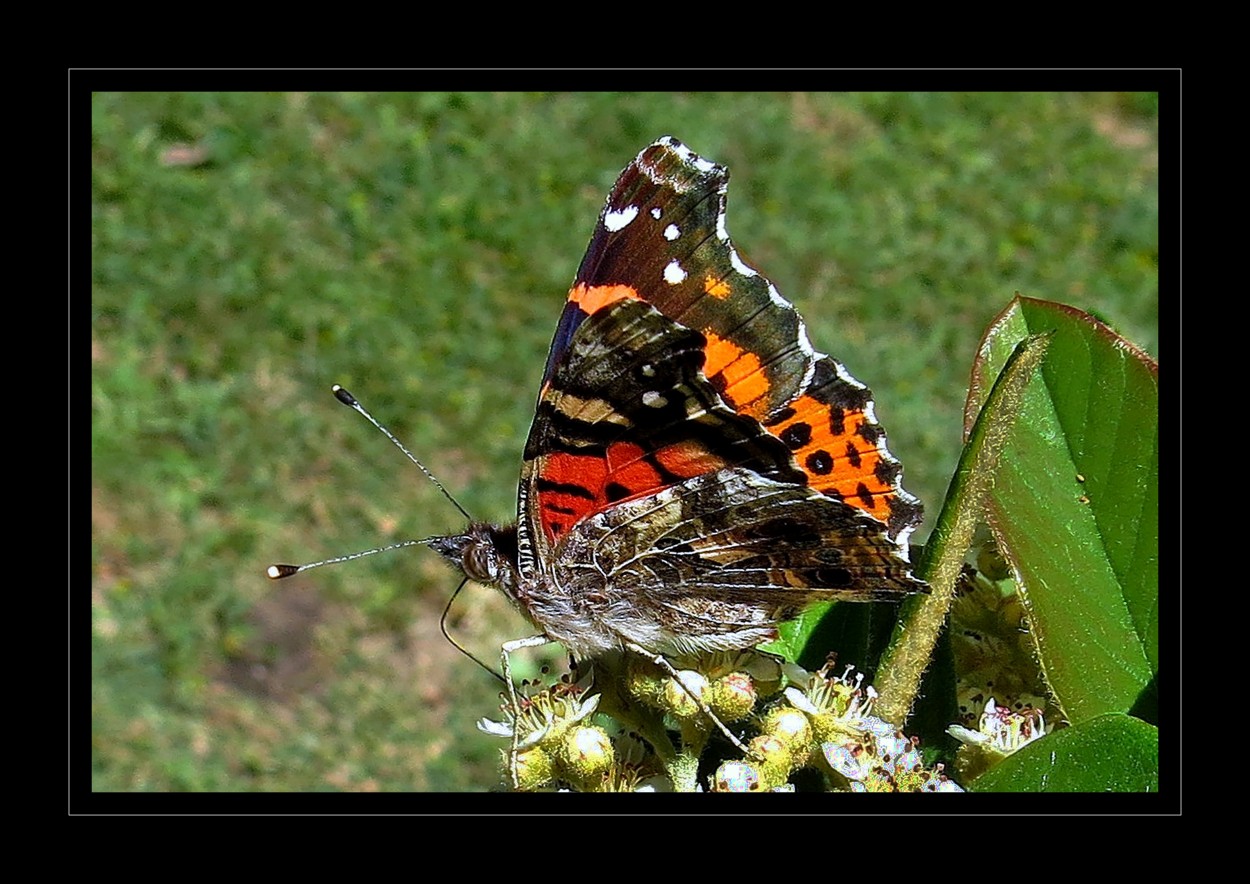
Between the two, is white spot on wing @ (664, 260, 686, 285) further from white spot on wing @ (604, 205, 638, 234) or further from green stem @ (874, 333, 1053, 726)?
green stem @ (874, 333, 1053, 726)

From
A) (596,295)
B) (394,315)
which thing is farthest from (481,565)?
(394,315)

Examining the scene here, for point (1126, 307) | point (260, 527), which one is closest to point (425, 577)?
point (260, 527)

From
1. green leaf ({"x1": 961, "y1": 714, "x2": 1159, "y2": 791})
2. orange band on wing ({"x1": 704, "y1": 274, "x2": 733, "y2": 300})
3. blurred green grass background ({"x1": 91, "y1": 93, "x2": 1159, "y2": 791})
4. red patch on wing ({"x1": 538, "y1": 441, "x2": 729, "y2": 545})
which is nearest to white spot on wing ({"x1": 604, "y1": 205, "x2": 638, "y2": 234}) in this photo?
orange band on wing ({"x1": 704, "y1": 274, "x2": 733, "y2": 300})

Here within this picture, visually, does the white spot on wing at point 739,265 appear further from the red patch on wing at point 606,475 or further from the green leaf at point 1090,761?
the green leaf at point 1090,761

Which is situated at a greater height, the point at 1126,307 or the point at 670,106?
the point at 670,106

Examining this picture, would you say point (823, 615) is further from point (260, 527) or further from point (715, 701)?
point (260, 527)

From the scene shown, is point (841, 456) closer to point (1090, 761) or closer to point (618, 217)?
point (618, 217)

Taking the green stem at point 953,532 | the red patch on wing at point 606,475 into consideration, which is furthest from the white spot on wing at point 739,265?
the green stem at point 953,532
